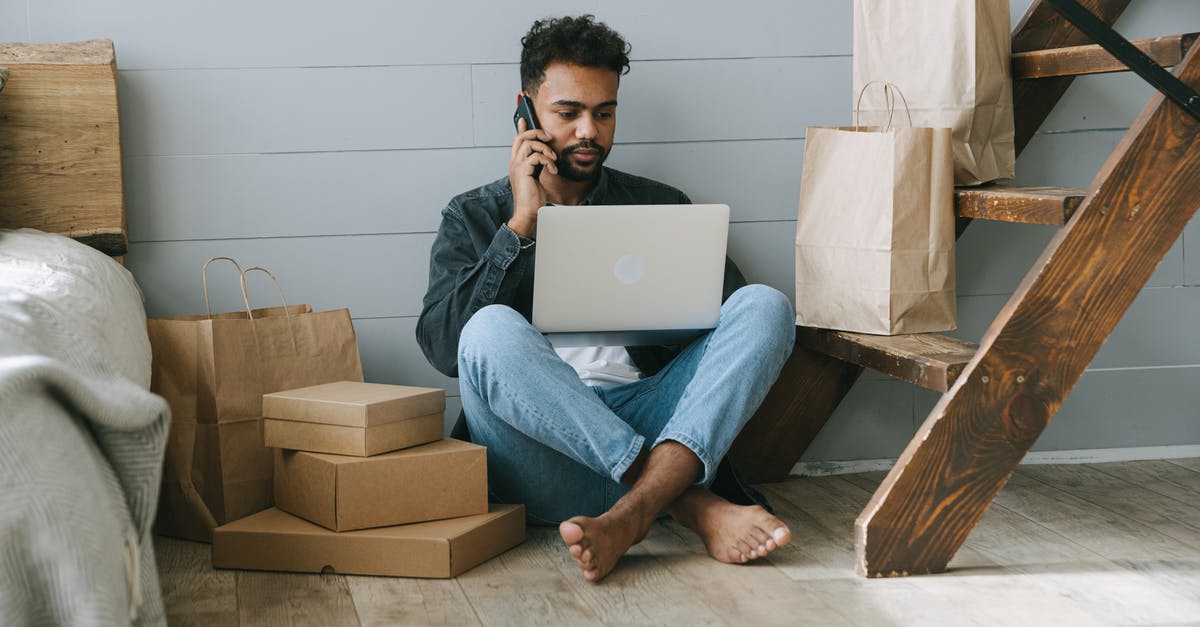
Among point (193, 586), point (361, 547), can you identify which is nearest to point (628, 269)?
point (361, 547)

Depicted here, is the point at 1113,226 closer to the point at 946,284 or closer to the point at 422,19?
the point at 946,284

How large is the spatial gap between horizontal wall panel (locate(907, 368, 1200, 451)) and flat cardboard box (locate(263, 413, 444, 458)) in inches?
44.5

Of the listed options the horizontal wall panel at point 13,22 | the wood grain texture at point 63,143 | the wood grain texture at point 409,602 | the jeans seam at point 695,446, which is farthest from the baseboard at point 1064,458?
the horizontal wall panel at point 13,22

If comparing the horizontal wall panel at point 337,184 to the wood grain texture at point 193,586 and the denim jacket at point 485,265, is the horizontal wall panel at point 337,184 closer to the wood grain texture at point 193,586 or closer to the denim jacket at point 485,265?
the denim jacket at point 485,265

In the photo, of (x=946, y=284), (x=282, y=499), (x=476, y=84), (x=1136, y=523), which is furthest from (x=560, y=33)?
(x=1136, y=523)

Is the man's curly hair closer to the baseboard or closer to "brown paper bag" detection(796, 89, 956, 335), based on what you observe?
"brown paper bag" detection(796, 89, 956, 335)

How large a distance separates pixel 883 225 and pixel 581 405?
20.7 inches

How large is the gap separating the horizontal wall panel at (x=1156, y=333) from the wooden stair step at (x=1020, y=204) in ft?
2.23

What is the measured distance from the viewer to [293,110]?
2096 millimetres

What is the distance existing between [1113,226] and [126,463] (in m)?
1.26

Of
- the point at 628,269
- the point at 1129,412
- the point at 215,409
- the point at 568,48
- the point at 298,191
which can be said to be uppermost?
the point at 568,48

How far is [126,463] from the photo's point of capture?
93 centimetres

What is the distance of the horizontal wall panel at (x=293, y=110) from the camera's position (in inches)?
80.9

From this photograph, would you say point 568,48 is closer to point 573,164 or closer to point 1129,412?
point 573,164
